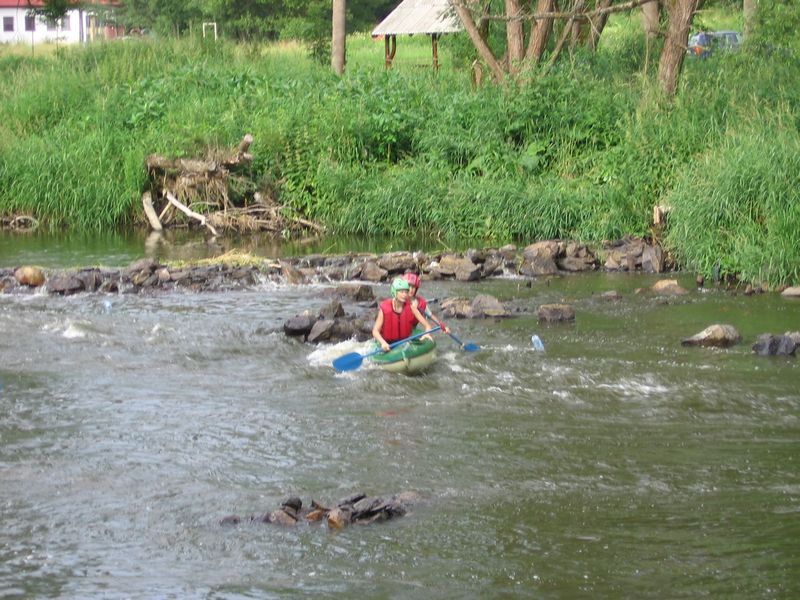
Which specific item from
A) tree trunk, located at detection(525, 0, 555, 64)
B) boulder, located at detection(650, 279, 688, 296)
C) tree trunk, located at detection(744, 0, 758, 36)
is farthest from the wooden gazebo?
boulder, located at detection(650, 279, 688, 296)

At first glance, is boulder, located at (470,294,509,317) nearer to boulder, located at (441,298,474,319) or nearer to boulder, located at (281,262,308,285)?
boulder, located at (441,298,474,319)

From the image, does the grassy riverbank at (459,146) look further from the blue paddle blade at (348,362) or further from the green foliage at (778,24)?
the blue paddle blade at (348,362)

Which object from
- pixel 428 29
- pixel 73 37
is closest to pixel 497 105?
pixel 428 29

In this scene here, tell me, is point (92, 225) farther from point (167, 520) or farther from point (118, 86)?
point (167, 520)

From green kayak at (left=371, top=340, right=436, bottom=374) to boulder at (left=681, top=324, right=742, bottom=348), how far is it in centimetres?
296

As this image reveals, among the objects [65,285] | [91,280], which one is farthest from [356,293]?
[65,285]

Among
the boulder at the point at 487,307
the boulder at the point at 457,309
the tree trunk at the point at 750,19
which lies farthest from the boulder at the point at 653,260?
the tree trunk at the point at 750,19

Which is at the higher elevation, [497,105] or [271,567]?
[497,105]

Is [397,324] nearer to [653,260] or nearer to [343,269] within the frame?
[343,269]

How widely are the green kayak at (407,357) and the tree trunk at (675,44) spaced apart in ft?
37.1

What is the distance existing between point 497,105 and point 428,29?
1233 cm

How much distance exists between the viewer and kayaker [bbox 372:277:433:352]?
43.2 ft

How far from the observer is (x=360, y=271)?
18.3m

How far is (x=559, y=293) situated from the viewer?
16906mm
